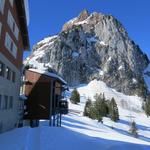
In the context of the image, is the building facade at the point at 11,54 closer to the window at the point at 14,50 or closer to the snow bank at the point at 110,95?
the window at the point at 14,50

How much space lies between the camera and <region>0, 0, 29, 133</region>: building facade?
24.3m

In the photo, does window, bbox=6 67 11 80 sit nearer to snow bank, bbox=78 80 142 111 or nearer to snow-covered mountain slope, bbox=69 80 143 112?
snow-covered mountain slope, bbox=69 80 143 112

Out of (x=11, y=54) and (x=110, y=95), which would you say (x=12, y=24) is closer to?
(x=11, y=54)

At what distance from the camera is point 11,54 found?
28062 millimetres

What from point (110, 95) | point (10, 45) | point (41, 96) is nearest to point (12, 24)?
point (10, 45)

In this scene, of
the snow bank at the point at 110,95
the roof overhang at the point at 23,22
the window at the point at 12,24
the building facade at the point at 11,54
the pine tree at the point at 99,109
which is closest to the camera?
the building facade at the point at 11,54

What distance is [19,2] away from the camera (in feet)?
99.2

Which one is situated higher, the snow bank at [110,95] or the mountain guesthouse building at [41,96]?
the snow bank at [110,95]

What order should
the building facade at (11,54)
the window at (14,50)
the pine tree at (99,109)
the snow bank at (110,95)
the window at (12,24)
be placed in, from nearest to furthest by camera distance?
the building facade at (11,54), the window at (12,24), the window at (14,50), the pine tree at (99,109), the snow bank at (110,95)

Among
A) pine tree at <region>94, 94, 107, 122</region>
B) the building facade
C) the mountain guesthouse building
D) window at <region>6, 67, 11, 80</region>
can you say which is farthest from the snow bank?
window at <region>6, 67, 11, 80</region>

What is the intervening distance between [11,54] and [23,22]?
6.09 metres

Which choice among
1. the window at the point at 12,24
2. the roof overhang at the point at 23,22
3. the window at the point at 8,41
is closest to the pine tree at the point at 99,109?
the roof overhang at the point at 23,22

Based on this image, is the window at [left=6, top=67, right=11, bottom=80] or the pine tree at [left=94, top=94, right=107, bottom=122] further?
the pine tree at [left=94, top=94, right=107, bottom=122]

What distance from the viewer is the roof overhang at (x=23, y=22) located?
30.5m
